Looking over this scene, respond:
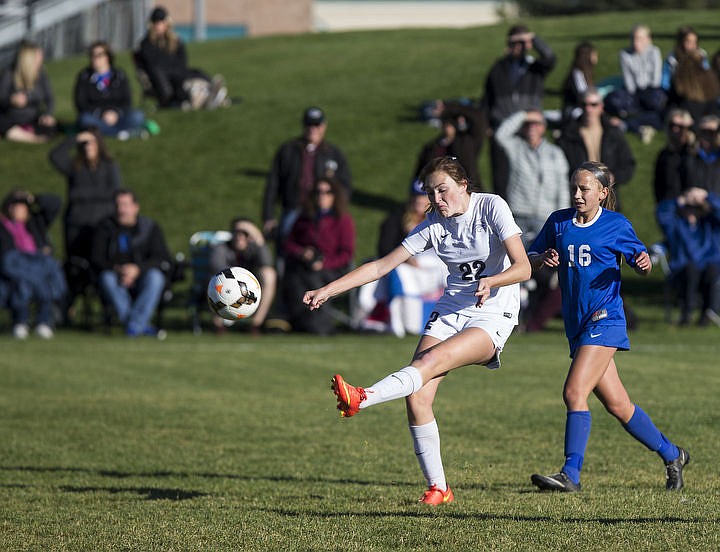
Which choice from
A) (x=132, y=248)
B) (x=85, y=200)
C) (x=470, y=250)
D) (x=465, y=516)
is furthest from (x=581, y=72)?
(x=465, y=516)

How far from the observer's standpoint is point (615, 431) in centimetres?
970

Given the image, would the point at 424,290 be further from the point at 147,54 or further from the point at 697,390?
the point at 147,54

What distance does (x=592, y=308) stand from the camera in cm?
739

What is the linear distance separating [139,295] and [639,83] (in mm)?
10314

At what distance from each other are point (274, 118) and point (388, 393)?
2331cm

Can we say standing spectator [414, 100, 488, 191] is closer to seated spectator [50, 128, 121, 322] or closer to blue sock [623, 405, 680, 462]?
seated spectator [50, 128, 121, 322]

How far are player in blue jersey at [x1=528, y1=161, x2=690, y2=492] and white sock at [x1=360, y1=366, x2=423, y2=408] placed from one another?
1.01 metres

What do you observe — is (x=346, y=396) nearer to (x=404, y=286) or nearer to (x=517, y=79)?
(x=404, y=286)

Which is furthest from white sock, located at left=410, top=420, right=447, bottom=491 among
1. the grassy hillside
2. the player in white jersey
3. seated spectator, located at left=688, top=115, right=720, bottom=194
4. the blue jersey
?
the grassy hillside

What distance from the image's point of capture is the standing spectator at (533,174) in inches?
616

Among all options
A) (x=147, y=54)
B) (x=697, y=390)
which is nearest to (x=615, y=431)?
(x=697, y=390)

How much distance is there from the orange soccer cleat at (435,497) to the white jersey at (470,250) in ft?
3.25

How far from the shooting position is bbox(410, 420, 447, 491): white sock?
7.14 meters

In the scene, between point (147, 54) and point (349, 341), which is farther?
point (147, 54)
